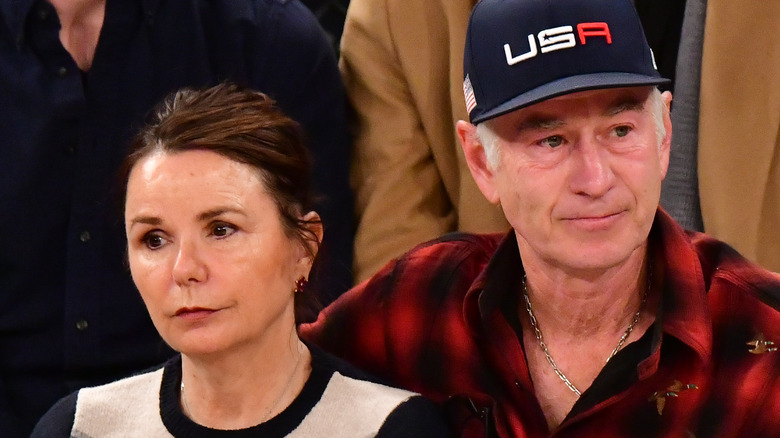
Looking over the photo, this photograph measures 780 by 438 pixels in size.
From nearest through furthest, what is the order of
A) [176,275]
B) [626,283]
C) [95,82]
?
[176,275]
[626,283]
[95,82]

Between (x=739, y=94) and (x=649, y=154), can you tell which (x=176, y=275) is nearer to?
(x=649, y=154)

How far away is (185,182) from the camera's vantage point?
68.3 inches

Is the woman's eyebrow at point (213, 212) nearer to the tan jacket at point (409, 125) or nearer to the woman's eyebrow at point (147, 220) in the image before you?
the woman's eyebrow at point (147, 220)

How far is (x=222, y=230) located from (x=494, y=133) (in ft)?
1.42

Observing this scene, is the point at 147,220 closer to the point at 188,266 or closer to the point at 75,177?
the point at 188,266

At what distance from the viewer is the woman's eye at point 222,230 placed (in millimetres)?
1748

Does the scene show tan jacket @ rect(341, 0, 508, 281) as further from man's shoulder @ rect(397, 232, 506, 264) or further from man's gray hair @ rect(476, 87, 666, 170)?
man's gray hair @ rect(476, 87, 666, 170)

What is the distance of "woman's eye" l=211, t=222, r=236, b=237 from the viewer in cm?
175

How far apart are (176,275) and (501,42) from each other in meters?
0.58

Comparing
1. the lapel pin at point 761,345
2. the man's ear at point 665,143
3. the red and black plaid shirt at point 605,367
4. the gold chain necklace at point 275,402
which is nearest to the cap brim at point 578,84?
the man's ear at point 665,143

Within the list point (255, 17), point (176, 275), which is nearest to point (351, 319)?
point (176, 275)

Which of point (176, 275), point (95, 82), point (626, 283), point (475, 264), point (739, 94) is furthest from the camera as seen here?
point (95, 82)

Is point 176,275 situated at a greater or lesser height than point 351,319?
greater

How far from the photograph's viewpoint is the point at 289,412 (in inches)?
70.6
